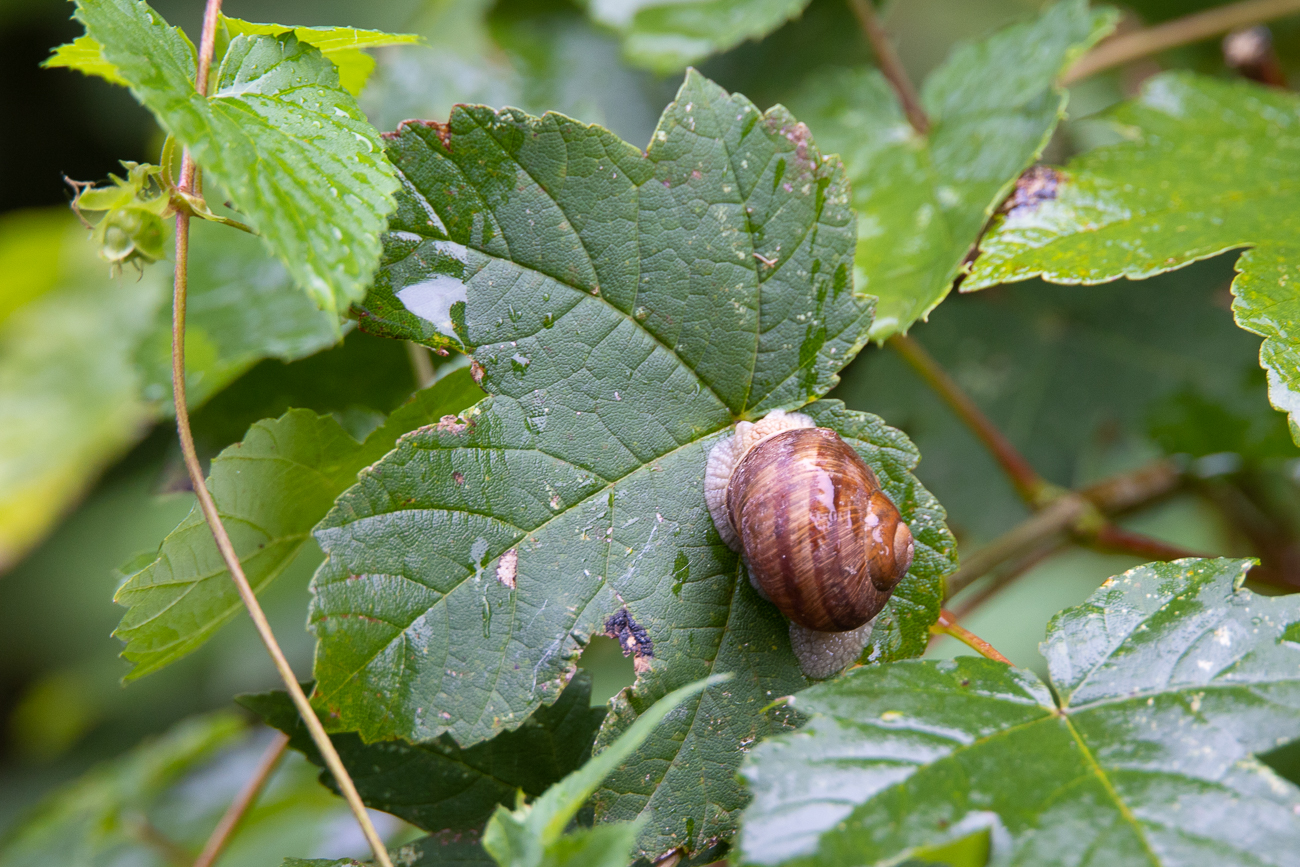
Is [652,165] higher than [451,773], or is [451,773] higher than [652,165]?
[652,165]

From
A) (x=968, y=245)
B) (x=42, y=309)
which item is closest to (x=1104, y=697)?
(x=968, y=245)

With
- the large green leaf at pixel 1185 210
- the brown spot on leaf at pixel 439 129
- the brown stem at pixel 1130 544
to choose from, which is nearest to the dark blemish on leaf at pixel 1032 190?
the large green leaf at pixel 1185 210

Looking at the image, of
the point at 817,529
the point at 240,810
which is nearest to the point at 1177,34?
the point at 817,529

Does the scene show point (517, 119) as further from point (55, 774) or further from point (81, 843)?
point (55, 774)

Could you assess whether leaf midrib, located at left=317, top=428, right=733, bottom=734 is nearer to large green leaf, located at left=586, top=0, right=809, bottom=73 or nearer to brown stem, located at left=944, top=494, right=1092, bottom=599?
brown stem, located at left=944, top=494, right=1092, bottom=599

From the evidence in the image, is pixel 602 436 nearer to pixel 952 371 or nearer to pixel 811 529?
pixel 811 529

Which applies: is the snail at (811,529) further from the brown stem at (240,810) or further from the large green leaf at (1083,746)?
the brown stem at (240,810)
